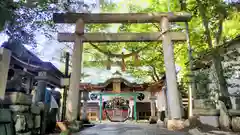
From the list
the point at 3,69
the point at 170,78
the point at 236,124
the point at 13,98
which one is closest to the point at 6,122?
the point at 13,98

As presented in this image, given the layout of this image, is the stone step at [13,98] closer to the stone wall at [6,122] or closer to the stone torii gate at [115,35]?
the stone wall at [6,122]

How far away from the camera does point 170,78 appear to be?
754cm

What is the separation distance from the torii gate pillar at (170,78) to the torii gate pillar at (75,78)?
3.49 m

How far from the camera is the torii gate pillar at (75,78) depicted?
23.7ft

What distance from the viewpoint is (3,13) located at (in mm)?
4152

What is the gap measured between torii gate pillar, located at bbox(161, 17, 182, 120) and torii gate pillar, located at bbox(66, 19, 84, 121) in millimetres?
3490

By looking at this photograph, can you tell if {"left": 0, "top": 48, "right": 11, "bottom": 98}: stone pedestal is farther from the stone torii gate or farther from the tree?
the tree

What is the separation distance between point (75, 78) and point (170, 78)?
3733 mm

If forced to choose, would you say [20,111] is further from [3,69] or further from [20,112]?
[3,69]

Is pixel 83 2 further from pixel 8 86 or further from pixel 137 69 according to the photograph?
pixel 137 69

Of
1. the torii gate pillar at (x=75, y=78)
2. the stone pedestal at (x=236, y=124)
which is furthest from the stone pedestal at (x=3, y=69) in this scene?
the stone pedestal at (x=236, y=124)

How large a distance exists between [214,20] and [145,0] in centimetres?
607

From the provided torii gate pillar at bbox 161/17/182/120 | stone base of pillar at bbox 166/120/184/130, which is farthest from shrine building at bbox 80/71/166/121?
stone base of pillar at bbox 166/120/184/130

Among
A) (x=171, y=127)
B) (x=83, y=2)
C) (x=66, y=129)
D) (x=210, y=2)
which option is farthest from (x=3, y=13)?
(x=210, y=2)
